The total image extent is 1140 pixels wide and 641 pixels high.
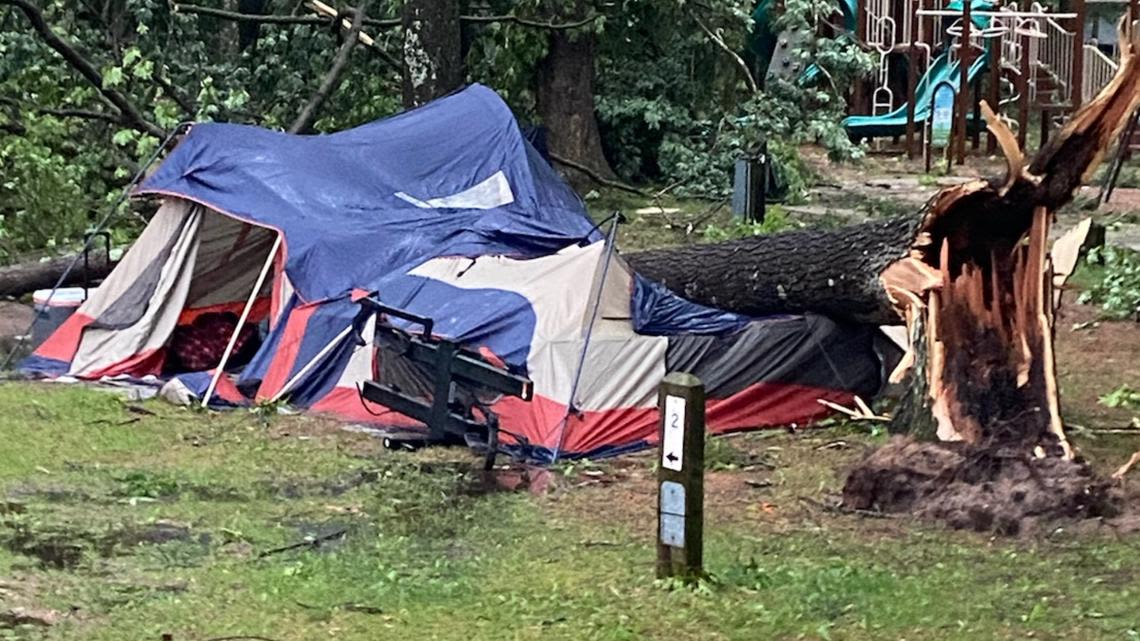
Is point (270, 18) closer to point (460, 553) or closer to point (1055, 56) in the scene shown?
point (460, 553)

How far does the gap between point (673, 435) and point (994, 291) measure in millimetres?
2508

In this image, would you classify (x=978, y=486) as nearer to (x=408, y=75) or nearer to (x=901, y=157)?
(x=408, y=75)

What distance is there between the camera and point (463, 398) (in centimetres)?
955

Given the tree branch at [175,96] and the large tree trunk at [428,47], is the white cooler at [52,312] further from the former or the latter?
the large tree trunk at [428,47]

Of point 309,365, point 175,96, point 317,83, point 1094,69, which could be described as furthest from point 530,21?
point 1094,69

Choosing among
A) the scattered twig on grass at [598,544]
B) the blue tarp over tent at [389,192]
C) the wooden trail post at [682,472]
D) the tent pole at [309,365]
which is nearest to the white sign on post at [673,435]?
the wooden trail post at [682,472]

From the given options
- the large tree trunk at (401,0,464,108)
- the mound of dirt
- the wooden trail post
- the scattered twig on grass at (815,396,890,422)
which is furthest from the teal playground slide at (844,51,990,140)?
the wooden trail post

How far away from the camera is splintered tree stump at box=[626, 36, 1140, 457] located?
25.6 feet

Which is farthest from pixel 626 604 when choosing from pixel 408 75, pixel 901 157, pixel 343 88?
pixel 901 157

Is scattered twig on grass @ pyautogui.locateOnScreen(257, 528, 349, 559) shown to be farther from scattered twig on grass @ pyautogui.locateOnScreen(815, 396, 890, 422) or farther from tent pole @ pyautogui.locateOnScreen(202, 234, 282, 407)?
tent pole @ pyautogui.locateOnScreen(202, 234, 282, 407)

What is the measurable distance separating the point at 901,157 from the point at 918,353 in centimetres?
1617

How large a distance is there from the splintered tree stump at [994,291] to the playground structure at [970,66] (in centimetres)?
1287

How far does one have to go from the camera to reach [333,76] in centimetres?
1548

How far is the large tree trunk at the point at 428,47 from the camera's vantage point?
1566cm
